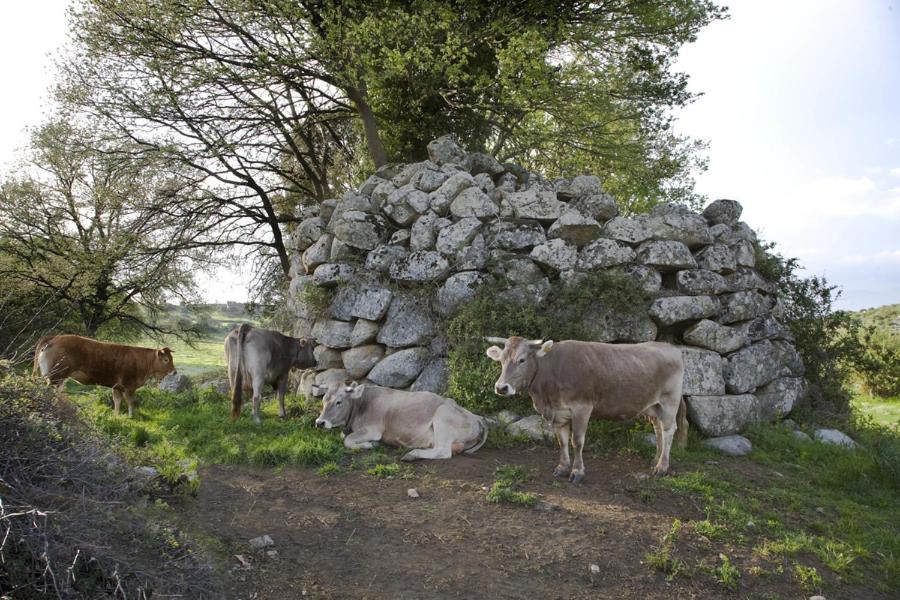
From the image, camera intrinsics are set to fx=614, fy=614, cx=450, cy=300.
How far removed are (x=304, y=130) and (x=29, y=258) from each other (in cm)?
959

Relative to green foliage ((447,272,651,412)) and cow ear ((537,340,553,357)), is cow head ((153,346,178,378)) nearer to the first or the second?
green foliage ((447,272,651,412))

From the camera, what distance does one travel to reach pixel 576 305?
11.1 meters

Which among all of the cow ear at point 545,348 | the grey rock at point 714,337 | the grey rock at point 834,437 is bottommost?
the grey rock at point 834,437

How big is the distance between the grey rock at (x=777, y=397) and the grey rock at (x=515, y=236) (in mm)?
5059

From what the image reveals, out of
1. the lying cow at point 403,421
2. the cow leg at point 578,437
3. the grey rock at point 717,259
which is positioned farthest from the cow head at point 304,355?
the grey rock at point 717,259

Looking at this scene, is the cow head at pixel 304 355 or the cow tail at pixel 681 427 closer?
the cow tail at pixel 681 427

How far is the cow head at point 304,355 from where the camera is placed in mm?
12555

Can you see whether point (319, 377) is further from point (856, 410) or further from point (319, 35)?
point (856, 410)

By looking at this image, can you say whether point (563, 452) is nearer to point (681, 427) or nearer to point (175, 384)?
point (681, 427)

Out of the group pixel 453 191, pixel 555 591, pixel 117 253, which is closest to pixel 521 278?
pixel 453 191

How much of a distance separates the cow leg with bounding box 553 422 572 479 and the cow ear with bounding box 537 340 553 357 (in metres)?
1.01


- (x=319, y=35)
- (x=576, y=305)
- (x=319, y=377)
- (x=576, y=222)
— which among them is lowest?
(x=319, y=377)

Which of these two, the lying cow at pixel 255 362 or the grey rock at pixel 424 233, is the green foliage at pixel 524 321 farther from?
the lying cow at pixel 255 362

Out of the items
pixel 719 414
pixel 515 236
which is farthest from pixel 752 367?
pixel 515 236
